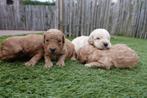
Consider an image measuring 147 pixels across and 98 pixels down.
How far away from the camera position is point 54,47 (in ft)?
13.3

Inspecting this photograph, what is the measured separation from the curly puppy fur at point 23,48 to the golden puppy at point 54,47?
163 mm

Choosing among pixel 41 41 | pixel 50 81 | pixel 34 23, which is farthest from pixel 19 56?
pixel 34 23

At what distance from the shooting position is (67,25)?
10195 millimetres

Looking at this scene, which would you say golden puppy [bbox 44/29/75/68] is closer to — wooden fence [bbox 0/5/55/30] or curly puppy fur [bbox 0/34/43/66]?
curly puppy fur [bbox 0/34/43/66]

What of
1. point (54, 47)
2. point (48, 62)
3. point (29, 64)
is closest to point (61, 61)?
point (48, 62)

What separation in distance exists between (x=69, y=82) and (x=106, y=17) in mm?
7252

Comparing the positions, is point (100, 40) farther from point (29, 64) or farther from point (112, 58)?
point (29, 64)

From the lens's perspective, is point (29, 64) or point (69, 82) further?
point (29, 64)

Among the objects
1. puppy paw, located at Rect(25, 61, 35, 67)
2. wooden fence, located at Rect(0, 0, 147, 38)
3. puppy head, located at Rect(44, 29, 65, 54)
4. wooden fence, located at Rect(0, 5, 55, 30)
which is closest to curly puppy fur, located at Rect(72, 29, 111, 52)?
puppy head, located at Rect(44, 29, 65, 54)

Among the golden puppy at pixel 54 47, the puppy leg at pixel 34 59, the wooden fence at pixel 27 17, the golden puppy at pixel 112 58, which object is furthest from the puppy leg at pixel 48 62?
the wooden fence at pixel 27 17

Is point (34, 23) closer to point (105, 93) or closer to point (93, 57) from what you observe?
point (93, 57)

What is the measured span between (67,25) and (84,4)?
1000 millimetres

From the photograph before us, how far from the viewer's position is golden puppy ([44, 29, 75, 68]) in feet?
13.3

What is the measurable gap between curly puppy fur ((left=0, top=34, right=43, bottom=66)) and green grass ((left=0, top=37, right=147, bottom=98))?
12 cm
